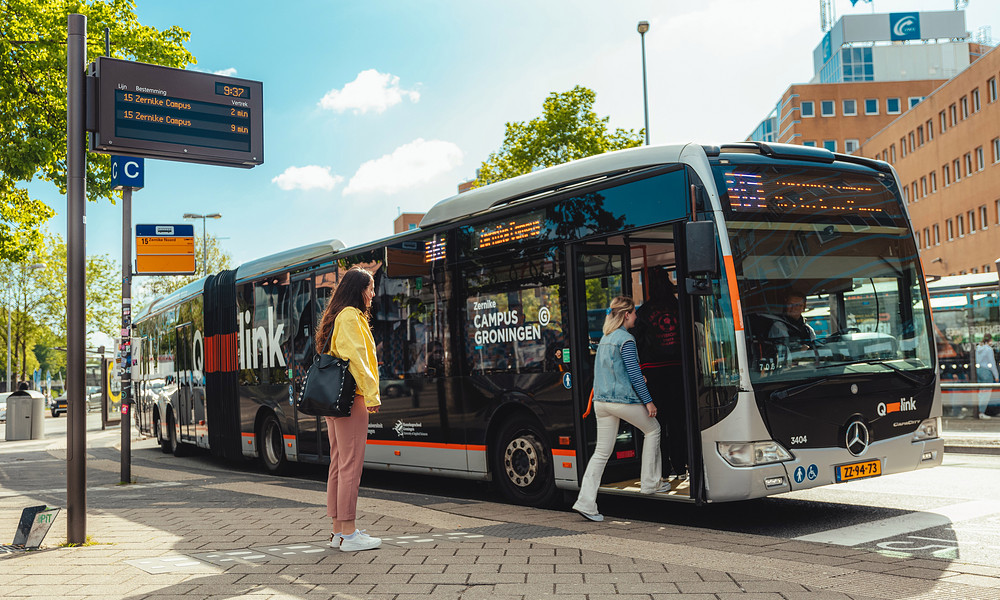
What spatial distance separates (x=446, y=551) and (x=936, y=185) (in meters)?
62.3

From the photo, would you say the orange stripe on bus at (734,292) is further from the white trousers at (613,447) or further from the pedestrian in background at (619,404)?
the white trousers at (613,447)

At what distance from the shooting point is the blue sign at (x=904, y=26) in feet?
288

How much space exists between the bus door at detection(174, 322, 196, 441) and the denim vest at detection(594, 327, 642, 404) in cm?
1087

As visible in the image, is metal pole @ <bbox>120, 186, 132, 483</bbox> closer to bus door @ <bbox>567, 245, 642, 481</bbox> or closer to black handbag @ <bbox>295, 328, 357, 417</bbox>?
bus door @ <bbox>567, 245, 642, 481</bbox>

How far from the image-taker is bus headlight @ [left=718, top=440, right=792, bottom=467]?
7.16 meters

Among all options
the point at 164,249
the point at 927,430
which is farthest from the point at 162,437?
the point at 927,430

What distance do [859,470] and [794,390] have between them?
0.88 metres

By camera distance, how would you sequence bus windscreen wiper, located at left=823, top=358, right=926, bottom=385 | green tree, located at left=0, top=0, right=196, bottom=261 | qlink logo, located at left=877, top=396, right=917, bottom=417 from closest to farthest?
1. bus windscreen wiper, located at left=823, top=358, right=926, bottom=385
2. qlink logo, located at left=877, top=396, right=917, bottom=417
3. green tree, located at left=0, top=0, right=196, bottom=261

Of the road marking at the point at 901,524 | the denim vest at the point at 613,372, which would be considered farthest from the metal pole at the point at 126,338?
the road marking at the point at 901,524

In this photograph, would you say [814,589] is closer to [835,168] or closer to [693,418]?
[693,418]

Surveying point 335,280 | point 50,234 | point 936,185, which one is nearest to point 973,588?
point 335,280

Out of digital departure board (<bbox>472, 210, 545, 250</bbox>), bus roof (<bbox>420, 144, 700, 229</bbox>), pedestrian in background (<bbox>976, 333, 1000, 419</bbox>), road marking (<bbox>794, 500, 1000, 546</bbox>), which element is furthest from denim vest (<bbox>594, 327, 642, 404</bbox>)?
pedestrian in background (<bbox>976, 333, 1000, 419</bbox>)

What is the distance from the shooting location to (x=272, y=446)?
14320 millimetres

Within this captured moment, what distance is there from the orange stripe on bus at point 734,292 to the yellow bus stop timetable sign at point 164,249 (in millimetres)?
11515
